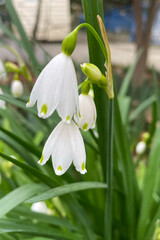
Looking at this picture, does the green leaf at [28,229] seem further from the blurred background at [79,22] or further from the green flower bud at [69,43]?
the blurred background at [79,22]

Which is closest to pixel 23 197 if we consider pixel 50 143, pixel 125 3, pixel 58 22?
pixel 50 143

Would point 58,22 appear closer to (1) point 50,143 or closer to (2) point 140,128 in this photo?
(2) point 140,128

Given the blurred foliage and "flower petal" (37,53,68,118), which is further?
the blurred foliage

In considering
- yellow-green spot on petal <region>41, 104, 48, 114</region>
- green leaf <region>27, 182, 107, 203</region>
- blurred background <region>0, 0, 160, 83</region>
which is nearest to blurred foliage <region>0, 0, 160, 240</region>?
green leaf <region>27, 182, 107, 203</region>

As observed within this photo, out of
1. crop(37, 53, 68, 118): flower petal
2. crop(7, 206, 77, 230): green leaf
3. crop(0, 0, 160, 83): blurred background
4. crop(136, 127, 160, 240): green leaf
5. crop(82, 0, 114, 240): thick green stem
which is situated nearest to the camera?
crop(37, 53, 68, 118): flower petal

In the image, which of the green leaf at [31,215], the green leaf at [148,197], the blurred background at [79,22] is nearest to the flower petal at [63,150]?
the green leaf at [31,215]

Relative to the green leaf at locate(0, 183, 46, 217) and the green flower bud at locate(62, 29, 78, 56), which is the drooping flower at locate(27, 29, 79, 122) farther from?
the green leaf at locate(0, 183, 46, 217)

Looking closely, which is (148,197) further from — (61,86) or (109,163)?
(61,86)
